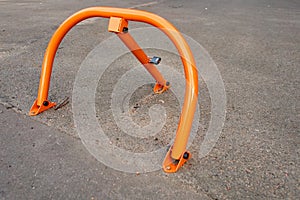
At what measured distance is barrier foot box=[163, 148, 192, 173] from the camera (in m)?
2.03

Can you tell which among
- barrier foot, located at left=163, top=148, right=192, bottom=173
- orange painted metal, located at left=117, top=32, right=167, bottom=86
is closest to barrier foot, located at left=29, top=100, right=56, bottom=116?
orange painted metal, located at left=117, top=32, right=167, bottom=86

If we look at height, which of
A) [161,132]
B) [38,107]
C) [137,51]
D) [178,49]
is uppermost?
[178,49]

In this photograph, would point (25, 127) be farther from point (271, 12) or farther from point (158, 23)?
point (271, 12)

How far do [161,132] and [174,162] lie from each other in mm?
421

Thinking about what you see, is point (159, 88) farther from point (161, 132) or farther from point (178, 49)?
point (178, 49)

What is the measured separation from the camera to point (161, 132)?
2473 millimetres

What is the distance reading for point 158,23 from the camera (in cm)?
200

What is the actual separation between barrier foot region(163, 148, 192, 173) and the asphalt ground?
0.04 metres

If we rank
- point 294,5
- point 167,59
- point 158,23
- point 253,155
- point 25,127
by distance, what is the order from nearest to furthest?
point 158,23 < point 253,155 < point 25,127 < point 167,59 < point 294,5

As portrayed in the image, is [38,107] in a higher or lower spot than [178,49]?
lower

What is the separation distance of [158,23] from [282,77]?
216 cm

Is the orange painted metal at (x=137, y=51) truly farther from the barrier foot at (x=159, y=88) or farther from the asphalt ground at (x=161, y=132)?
the asphalt ground at (x=161, y=132)

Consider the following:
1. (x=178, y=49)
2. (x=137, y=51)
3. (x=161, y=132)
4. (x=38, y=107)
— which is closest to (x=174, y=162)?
(x=161, y=132)

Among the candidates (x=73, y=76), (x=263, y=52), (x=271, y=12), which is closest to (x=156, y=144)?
(x=73, y=76)
